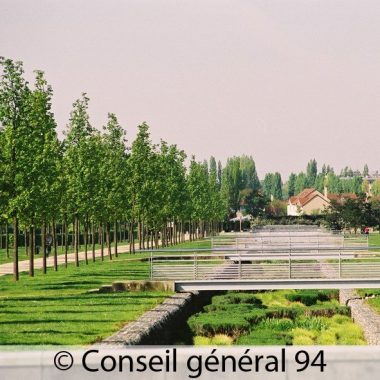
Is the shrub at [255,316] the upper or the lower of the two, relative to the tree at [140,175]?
lower

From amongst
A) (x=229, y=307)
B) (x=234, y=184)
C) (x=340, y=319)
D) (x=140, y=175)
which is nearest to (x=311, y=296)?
(x=229, y=307)

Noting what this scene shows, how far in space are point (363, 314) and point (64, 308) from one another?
792 cm

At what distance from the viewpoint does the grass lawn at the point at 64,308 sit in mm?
17548

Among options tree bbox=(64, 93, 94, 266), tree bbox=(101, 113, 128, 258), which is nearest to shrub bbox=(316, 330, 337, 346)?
tree bbox=(64, 93, 94, 266)

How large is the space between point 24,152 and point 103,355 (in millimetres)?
21416

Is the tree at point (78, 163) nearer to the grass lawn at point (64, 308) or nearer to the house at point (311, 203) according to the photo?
the grass lawn at point (64, 308)

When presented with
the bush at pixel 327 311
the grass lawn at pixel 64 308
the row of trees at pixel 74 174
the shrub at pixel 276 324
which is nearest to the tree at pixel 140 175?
the row of trees at pixel 74 174

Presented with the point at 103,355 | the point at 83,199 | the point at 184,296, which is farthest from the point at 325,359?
the point at 83,199

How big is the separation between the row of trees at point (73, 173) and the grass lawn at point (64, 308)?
8.79 ft

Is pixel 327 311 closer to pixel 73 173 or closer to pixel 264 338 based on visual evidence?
pixel 264 338

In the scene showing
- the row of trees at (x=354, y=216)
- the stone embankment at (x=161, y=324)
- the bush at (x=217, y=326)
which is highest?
the row of trees at (x=354, y=216)

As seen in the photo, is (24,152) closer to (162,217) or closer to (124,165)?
(124,165)

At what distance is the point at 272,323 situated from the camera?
24984 millimetres

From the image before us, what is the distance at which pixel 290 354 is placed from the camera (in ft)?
37.5
